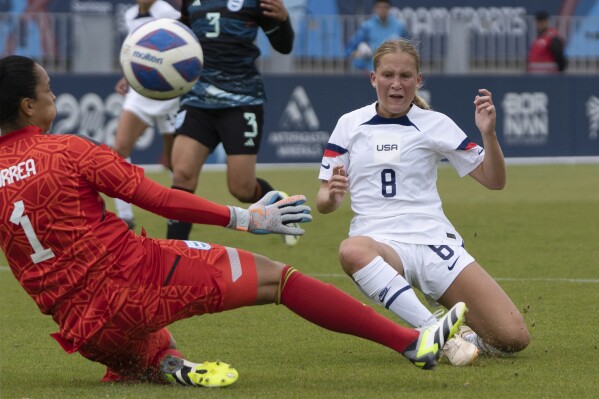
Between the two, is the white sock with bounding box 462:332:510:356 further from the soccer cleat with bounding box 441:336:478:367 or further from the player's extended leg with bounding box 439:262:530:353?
the soccer cleat with bounding box 441:336:478:367

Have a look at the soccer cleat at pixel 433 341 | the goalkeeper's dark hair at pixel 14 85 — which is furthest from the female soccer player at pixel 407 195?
the goalkeeper's dark hair at pixel 14 85

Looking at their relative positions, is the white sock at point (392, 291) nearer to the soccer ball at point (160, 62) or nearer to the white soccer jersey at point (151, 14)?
the soccer ball at point (160, 62)

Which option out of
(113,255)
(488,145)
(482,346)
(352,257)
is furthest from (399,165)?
(113,255)

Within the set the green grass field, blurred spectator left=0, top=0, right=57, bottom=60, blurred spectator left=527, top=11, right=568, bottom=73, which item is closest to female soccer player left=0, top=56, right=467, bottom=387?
the green grass field

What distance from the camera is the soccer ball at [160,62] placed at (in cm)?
761

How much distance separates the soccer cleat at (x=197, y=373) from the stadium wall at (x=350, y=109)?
1312 centimetres

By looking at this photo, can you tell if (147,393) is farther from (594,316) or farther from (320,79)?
(320,79)

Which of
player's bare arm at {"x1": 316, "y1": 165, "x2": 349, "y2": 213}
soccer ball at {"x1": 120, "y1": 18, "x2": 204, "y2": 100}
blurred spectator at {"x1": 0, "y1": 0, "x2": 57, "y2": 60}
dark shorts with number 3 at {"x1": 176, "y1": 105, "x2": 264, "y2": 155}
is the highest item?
soccer ball at {"x1": 120, "y1": 18, "x2": 204, "y2": 100}

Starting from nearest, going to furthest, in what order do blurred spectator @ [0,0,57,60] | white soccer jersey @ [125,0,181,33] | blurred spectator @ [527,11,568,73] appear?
white soccer jersey @ [125,0,181,33], blurred spectator @ [0,0,57,60], blurred spectator @ [527,11,568,73]

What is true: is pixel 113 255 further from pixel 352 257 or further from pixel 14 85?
pixel 352 257

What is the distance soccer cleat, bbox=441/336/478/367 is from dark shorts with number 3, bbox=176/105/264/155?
405cm

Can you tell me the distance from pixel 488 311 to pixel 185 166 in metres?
3.85

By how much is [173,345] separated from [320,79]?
14.4 metres

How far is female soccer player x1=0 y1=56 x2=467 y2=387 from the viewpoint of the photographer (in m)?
4.96
